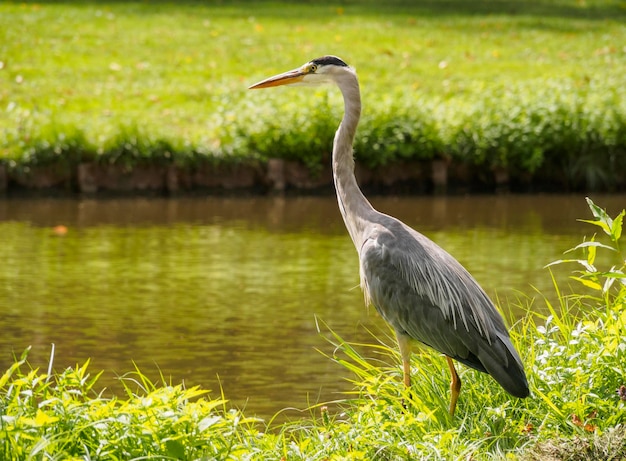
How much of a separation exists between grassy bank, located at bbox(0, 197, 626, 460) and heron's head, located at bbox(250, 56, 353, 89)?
1.62m

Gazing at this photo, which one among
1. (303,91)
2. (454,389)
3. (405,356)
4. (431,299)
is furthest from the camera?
(303,91)

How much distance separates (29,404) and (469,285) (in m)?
2.20

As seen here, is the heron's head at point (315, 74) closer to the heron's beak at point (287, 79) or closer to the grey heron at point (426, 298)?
the heron's beak at point (287, 79)

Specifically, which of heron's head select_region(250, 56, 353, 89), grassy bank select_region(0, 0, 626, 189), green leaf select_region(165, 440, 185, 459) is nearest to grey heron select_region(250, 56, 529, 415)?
heron's head select_region(250, 56, 353, 89)

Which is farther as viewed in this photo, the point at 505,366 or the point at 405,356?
the point at 405,356

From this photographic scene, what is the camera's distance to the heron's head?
245 inches

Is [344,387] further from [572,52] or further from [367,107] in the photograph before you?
[572,52]

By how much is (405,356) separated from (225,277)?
15.5 feet

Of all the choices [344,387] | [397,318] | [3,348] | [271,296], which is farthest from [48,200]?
[397,318]

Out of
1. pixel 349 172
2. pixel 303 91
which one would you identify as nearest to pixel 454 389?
pixel 349 172

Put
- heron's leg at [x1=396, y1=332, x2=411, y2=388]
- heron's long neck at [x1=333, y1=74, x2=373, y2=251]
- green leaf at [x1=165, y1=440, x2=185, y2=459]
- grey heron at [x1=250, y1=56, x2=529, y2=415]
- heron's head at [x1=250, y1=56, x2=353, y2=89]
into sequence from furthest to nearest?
1. heron's head at [x1=250, y1=56, x2=353, y2=89]
2. heron's long neck at [x1=333, y1=74, x2=373, y2=251]
3. heron's leg at [x1=396, y1=332, x2=411, y2=388]
4. grey heron at [x1=250, y1=56, x2=529, y2=415]
5. green leaf at [x1=165, y1=440, x2=185, y2=459]

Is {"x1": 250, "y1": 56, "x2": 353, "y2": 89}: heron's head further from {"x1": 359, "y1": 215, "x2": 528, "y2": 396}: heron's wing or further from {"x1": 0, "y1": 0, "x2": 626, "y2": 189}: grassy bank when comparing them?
{"x1": 0, "y1": 0, "x2": 626, "y2": 189}: grassy bank

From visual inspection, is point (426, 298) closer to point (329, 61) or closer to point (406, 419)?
point (406, 419)

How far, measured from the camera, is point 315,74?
630 centimetres
